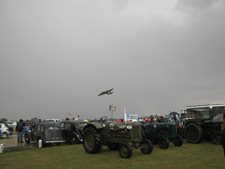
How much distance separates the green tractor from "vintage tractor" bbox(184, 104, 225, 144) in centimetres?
522

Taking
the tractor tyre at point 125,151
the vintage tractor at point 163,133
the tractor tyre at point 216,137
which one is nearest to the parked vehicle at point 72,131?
the vintage tractor at point 163,133

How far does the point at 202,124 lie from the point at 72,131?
7913mm

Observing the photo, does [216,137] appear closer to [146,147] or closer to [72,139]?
[146,147]

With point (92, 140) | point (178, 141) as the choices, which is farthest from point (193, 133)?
point (92, 140)

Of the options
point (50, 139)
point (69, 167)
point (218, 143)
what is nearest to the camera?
point (69, 167)

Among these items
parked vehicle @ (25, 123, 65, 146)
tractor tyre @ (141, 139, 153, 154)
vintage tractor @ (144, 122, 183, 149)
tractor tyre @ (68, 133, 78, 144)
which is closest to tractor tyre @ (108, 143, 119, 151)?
tractor tyre @ (141, 139, 153, 154)

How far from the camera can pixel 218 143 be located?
15.8 meters

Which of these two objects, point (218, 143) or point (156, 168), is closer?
point (156, 168)

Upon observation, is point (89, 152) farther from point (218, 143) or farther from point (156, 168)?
point (218, 143)

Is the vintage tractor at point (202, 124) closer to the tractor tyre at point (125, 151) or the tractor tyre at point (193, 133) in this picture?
the tractor tyre at point (193, 133)

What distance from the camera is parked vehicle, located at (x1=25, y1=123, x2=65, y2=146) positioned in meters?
18.0

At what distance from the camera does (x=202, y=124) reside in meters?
17.5

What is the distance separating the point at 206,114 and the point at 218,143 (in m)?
2.67

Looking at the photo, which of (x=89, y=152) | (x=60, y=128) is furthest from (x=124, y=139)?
(x=60, y=128)
